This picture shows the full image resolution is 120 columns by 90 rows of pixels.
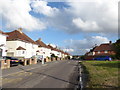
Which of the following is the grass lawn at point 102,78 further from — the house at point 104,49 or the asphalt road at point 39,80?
the house at point 104,49

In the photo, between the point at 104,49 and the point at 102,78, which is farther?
the point at 104,49

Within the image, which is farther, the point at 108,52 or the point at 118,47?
the point at 108,52

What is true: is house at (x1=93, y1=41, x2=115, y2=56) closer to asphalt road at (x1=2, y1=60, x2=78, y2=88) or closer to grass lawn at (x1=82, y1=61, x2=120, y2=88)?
grass lawn at (x1=82, y1=61, x2=120, y2=88)

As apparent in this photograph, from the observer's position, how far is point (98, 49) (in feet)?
269

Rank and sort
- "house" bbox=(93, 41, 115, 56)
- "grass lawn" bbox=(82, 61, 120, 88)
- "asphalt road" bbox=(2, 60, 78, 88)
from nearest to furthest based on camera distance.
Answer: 1. "grass lawn" bbox=(82, 61, 120, 88)
2. "asphalt road" bbox=(2, 60, 78, 88)
3. "house" bbox=(93, 41, 115, 56)

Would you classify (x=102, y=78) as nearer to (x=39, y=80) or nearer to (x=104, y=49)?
(x=39, y=80)

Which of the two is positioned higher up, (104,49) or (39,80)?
(104,49)

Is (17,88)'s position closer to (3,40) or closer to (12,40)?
(3,40)

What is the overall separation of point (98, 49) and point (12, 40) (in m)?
51.8

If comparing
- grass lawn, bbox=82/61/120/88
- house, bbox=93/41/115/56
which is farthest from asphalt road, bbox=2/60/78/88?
house, bbox=93/41/115/56

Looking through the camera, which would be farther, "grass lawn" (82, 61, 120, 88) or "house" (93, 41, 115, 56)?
"house" (93, 41, 115, 56)

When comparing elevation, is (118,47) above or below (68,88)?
above

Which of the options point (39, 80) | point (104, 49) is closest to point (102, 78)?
point (39, 80)

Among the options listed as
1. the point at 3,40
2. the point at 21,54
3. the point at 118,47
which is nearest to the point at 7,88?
the point at 118,47
